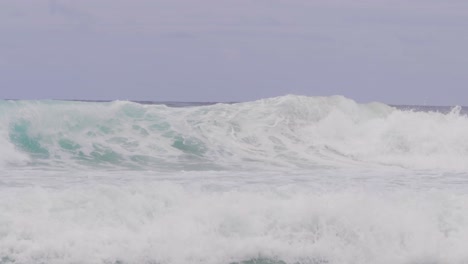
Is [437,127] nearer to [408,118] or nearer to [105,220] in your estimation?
[408,118]

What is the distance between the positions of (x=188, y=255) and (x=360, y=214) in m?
2.26

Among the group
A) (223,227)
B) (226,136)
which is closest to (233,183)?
(223,227)

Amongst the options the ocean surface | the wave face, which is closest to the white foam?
the ocean surface

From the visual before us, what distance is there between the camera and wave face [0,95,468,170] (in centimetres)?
1645

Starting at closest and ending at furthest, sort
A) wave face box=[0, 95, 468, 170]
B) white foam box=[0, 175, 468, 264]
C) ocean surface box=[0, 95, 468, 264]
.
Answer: white foam box=[0, 175, 468, 264] < ocean surface box=[0, 95, 468, 264] < wave face box=[0, 95, 468, 170]

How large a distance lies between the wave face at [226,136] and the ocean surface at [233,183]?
0.05 meters

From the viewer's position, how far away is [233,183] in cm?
1277

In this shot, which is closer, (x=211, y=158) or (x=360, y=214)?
(x=360, y=214)

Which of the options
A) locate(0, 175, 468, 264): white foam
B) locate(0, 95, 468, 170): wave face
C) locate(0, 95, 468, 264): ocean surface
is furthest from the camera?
locate(0, 95, 468, 170): wave face

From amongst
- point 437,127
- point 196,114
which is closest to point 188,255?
point 196,114

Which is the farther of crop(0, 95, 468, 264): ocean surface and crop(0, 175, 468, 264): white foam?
crop(0, 95, 468, 264): ocean surface

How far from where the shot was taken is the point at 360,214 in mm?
9633

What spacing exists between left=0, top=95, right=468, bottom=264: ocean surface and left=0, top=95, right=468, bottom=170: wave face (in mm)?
50

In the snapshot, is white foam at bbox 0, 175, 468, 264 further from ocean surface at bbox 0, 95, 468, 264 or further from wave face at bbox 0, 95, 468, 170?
wave face at bbox 0, 95, 468, 170
